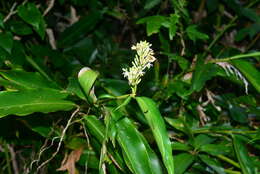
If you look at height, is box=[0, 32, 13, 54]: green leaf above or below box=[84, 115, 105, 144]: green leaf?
above

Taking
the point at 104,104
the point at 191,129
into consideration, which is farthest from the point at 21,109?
the point at 191,129

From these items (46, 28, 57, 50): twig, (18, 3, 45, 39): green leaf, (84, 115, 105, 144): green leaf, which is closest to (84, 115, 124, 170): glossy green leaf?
(84, 115, 105, 144): green leaf

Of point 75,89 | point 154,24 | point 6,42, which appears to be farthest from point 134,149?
point 6,42

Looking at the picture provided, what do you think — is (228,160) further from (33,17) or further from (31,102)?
(33,17)

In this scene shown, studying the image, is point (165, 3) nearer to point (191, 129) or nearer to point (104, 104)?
point (191, 129)

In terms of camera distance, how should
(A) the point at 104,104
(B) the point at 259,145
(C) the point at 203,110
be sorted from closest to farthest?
(A) the point at 104,104 < (B) the point at 259,145 < (C) the point at 203,110

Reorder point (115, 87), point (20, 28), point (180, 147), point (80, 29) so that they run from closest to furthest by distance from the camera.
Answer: point (180, 147)
point (115, 87)
point (20, 28)
point (80, 29)

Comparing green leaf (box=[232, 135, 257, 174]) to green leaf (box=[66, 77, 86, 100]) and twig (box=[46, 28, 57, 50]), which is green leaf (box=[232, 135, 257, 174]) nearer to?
green leaf (box=[66, 77, 86, 100])
